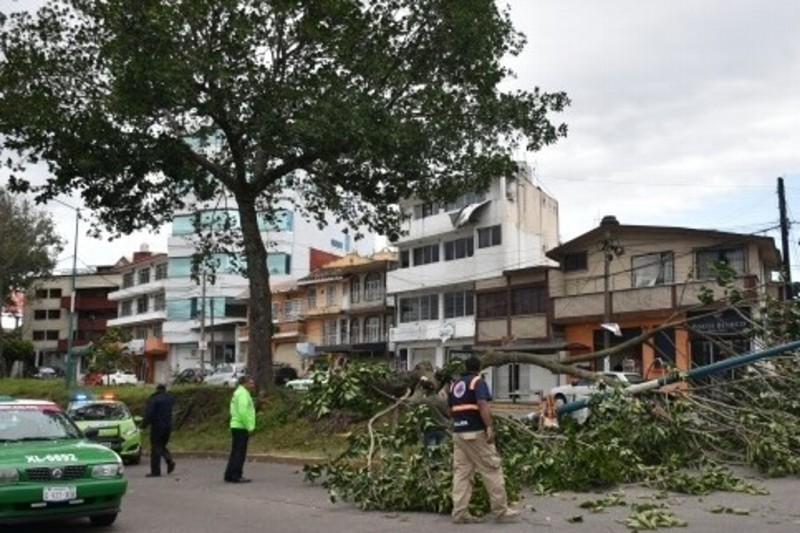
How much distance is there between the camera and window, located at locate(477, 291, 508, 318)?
47875 millimetres

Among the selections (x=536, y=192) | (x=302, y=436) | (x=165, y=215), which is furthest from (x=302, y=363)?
(x=302, y=436)

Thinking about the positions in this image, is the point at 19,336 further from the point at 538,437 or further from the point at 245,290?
the point at 538,437

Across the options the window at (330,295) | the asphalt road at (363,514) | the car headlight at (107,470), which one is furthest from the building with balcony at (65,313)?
the car headlight at (107,470)

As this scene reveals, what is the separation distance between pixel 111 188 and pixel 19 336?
240ft

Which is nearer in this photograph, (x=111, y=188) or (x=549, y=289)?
(x=111, y=188)

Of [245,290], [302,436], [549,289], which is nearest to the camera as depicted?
[302,436]

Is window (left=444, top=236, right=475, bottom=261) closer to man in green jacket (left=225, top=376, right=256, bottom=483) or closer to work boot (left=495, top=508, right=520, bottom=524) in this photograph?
man in green jacket (left=225, top=376, right=256, bottom=483)

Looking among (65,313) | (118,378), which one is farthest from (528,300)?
(65,313)

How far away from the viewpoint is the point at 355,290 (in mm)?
61031

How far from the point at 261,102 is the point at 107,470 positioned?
466 inches

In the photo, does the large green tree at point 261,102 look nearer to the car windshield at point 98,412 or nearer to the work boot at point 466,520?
the car windshield at point 98,412

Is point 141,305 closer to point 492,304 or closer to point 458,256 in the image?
point 458,256

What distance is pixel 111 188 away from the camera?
23.3 metres

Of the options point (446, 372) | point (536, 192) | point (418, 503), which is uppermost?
point (536, 192)
